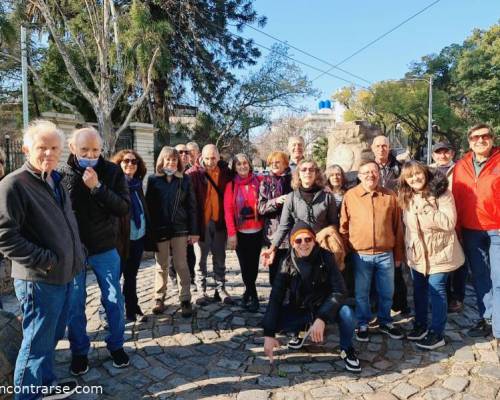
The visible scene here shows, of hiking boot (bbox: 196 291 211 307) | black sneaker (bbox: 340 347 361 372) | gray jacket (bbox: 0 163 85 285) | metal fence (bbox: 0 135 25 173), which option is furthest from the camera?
metal fence (bbox: 0 135 25 173)

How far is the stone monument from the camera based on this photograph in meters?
6.08

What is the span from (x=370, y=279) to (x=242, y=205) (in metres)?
1.54

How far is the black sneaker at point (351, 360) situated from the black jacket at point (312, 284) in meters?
0.39

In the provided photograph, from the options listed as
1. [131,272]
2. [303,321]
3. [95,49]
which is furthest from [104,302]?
[95,49]

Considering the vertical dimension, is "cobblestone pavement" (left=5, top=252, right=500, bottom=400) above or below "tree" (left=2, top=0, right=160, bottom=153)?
below

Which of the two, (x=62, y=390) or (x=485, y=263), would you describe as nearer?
(x=62, y=390)

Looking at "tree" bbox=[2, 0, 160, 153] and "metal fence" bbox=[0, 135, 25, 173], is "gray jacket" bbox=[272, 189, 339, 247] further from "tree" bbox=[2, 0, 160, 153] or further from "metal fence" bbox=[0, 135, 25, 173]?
"metal fence" bbox=[0, 135, 25, 173]

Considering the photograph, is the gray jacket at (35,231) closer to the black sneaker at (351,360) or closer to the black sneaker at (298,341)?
the black sneaker at (298,341)

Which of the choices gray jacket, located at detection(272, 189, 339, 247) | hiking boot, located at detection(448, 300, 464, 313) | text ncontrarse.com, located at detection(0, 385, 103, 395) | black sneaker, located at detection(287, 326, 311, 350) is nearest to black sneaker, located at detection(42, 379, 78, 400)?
text ncontrarse.com, located at detection(0, 385, 103, 395)

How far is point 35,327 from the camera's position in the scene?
2.45 m

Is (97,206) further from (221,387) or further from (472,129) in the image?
(472,129)

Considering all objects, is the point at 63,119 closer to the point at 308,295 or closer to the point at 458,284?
the point at 308,295

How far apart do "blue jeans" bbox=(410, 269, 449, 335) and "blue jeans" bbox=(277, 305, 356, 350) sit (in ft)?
2.83

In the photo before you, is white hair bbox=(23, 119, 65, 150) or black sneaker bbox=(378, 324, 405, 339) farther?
black sneaker bbox=(378, 324, 405, 339)
